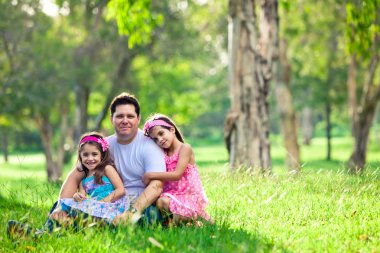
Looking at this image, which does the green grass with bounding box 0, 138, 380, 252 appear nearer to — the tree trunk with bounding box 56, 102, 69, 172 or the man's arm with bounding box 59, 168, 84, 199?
the man's arm with bounding box 59, 168, 84, 199

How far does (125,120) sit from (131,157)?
15.1 inches

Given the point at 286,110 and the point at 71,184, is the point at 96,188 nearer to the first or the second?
the point at 71,184

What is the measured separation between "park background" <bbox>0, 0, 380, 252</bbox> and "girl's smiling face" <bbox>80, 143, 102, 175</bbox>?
65cm

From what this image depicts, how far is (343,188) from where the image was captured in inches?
244

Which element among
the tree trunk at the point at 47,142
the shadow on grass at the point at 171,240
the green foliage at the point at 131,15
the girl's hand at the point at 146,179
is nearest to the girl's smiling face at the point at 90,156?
the girl's hand at the point at 146,179

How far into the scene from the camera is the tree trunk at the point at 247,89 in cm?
1100

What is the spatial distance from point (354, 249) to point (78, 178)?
2764mm

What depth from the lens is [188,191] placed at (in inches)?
225

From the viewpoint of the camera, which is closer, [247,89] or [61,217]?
[61,217]

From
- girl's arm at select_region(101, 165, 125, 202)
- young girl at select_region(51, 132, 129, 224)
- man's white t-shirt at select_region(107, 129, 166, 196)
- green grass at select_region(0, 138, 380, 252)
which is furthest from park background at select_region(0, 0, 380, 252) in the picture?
man's white t-shirt at select_region(107, 129, 166, 196)

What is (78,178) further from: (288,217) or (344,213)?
(344,213)

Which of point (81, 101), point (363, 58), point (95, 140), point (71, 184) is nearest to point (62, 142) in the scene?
Answer: point (81, 101)

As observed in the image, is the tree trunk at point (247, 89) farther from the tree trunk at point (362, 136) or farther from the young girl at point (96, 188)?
the tree trunk at point (362, 136)

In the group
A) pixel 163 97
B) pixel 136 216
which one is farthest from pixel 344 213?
pixel 163 97
